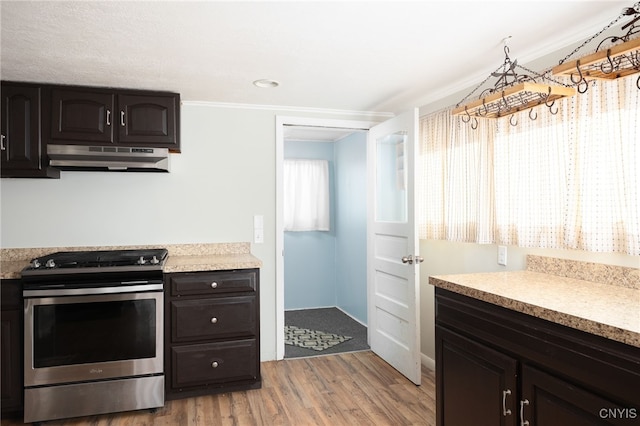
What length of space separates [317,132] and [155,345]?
3081 mm

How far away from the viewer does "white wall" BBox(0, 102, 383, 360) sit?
3229mm

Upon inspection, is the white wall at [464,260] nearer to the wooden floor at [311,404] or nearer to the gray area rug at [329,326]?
the wooden floor at [311,404]

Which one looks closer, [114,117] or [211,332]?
[211,332]

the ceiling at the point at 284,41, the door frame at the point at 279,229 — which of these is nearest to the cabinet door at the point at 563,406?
the ceiling at the point at 284,41

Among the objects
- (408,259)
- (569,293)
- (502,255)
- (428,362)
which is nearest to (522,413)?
(569,293)

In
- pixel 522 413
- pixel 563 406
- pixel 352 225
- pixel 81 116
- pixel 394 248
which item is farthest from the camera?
pixel 352 225

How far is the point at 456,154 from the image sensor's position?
3084mm

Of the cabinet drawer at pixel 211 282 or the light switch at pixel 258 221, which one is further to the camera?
the light switch at pixel 258 221

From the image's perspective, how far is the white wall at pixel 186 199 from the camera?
3.23m

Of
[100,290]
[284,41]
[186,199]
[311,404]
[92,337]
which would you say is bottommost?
[311,404]

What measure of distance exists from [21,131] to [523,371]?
327 centimetres

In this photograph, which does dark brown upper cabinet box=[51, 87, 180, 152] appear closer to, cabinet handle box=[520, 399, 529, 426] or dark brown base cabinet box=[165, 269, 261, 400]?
dark brown base cabinet box=[165, 269, 261, 400]

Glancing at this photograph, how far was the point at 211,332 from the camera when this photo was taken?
2953 mm

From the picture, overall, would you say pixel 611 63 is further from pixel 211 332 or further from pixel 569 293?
pixel 211 332
